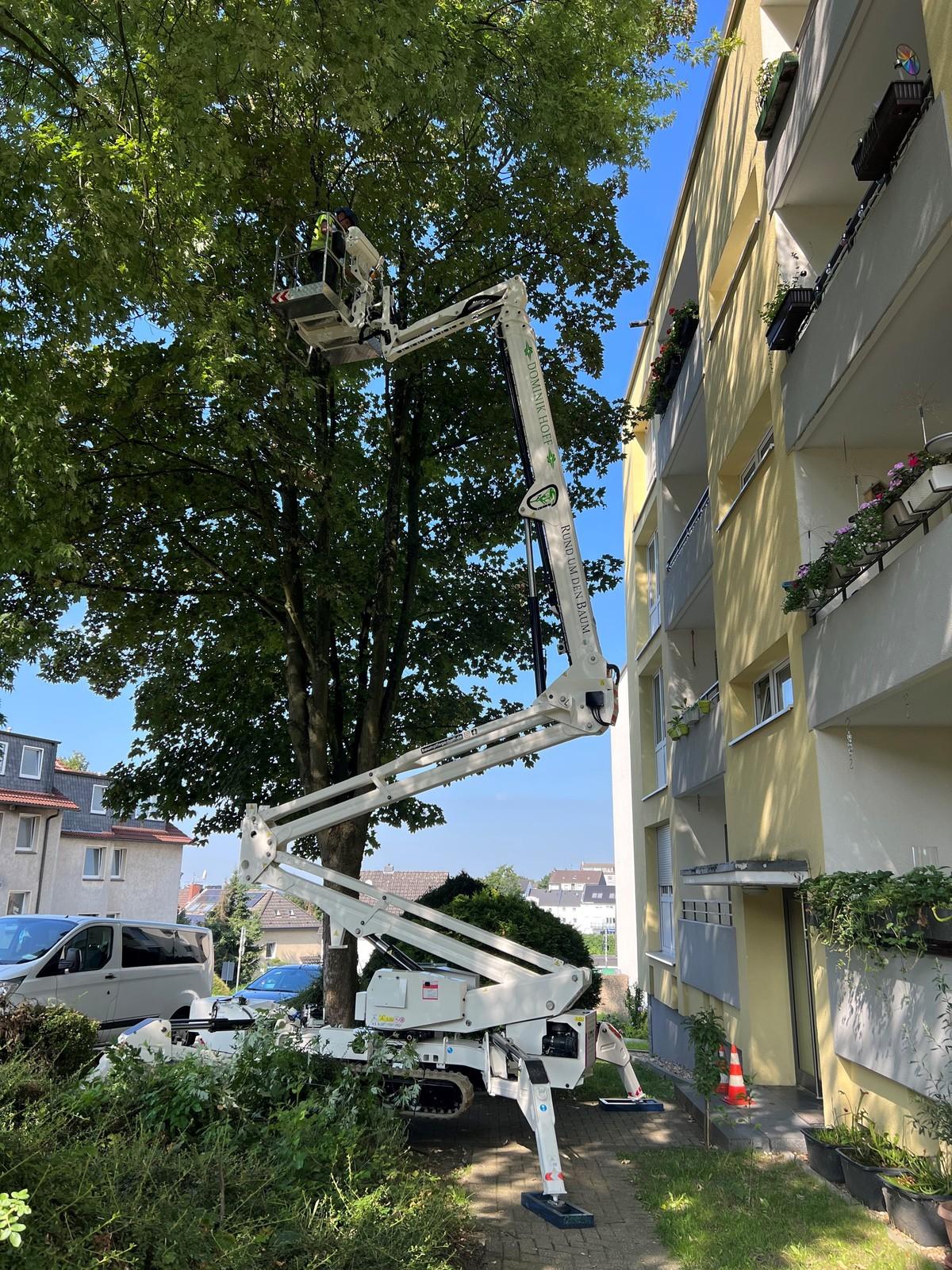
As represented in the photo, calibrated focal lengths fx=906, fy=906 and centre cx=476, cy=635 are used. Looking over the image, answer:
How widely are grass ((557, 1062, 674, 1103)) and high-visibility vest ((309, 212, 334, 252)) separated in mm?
8840

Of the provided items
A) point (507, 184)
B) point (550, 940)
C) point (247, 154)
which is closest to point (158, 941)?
point (550, 940)

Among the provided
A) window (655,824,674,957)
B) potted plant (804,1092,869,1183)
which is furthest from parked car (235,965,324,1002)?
potted plant (804,1092,869,1183)

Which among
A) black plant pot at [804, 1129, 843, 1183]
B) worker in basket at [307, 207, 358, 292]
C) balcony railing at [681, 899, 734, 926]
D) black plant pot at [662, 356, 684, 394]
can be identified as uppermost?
black plant pot at [662, 356, 684, 394]

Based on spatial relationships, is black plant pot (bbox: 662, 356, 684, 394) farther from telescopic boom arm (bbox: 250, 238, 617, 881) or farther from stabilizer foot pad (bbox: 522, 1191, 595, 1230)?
stabilizer foot pad (bbox: 522, 1191, 595, 1230)

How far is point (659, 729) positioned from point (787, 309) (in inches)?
488

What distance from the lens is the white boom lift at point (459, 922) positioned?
287 inches

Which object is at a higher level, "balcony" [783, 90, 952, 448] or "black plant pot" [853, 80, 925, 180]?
"black plant pot" [853, 80, 925, 180]

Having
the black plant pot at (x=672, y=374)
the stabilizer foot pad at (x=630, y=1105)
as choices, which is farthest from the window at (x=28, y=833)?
the stabilizer foot pad at (x=630, y=1105)

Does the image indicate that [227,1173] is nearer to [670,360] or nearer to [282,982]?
[670,360]

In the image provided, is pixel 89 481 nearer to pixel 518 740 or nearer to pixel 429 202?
pixel 429 202

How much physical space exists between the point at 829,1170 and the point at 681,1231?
174 centimetres

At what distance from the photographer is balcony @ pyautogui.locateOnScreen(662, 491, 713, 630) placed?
13.7 m

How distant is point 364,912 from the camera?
26.9 ft

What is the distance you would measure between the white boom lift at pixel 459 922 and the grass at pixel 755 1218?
36.0 inches
